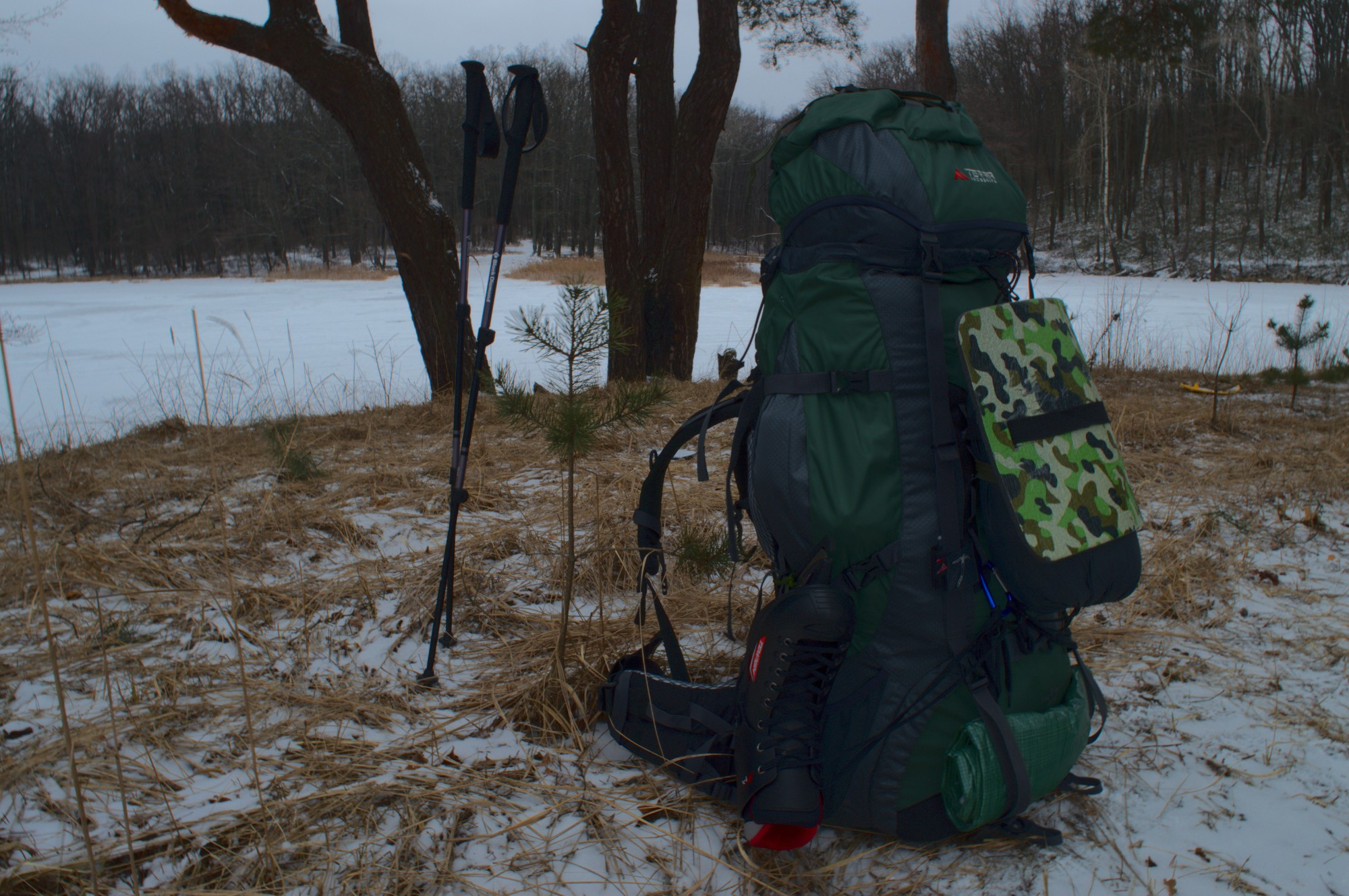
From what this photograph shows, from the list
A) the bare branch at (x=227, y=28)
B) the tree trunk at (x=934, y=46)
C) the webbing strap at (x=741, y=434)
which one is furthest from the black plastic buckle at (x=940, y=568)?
the tree trunk at (x=934, y=46)

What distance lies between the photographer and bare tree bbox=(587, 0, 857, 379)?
5.56m

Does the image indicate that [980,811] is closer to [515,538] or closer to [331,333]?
[515,538]

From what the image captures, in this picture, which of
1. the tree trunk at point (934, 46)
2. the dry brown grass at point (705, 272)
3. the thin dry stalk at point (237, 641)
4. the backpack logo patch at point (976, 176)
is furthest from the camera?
the dry brown grass at point (705, 272)

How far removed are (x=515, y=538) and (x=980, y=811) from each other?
185 centimetres

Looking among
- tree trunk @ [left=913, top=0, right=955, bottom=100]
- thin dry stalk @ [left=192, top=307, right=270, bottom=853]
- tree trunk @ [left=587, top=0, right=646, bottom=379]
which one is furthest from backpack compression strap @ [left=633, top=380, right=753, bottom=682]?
tree trunk @ [left=913, top=0, right=955, bottom=100]

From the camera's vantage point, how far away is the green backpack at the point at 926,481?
1389 mm

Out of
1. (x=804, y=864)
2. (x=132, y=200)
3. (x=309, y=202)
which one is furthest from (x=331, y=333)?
(x=132, y=200)

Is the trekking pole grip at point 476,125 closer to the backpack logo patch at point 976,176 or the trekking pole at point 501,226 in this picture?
the trekking pole at point 501,226

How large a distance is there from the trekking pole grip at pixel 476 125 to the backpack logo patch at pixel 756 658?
1.31m

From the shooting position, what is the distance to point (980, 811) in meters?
1.36

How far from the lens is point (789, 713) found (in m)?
1.44

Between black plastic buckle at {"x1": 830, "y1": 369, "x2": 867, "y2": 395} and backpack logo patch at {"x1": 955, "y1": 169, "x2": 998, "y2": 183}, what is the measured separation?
1.42 feet

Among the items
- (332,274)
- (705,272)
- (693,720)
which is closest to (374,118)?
(693,720)

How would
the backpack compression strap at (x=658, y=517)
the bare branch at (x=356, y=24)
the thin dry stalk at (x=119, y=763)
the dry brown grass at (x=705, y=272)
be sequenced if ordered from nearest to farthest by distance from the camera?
the thin dry stalk at (x=119, y=763) → the backpack compression strap at (x=658, y=517) → the bare branch at (x=356, y=24) → the dry brown grass at (x=705, y=272)
